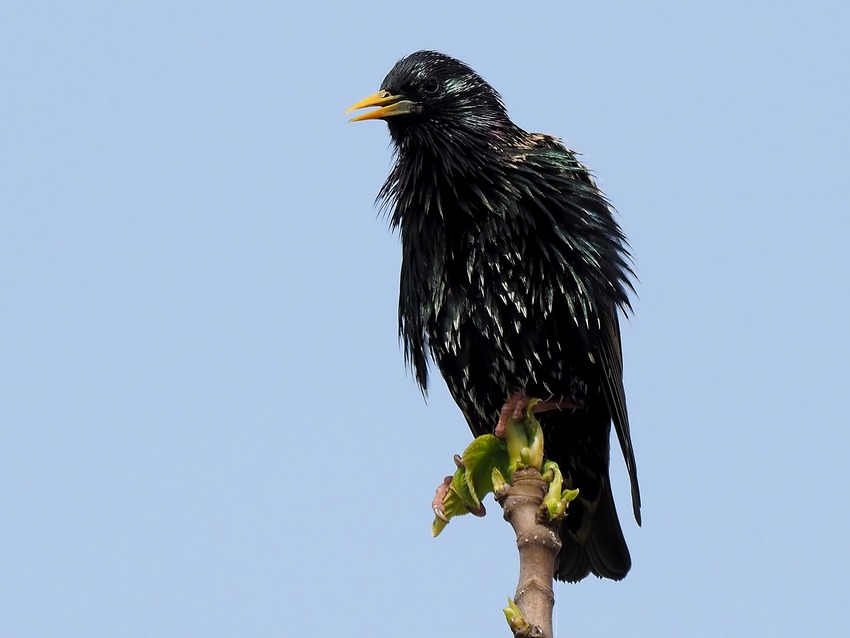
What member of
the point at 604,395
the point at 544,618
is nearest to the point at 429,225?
the point at 604,395

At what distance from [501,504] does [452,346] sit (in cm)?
152

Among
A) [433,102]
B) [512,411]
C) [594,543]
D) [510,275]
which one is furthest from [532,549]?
[433,102]

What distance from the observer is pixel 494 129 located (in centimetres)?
623

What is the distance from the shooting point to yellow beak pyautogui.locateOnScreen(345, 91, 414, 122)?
20.1ft

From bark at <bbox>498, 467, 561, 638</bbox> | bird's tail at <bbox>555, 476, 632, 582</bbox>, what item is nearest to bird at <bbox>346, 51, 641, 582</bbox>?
bird's tail at <bbox>555, 476, 632, 582</bbox>

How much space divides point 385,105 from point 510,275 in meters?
1.11

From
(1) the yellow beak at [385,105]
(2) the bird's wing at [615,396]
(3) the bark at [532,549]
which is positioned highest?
(1) the yellow beak at [385,105]

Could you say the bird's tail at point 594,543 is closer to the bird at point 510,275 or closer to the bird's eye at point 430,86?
the bird at point 510,275

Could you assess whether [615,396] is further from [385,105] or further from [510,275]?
[385,105]

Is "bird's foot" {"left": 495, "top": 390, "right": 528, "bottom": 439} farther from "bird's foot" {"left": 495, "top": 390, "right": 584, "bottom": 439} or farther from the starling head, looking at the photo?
the starling head

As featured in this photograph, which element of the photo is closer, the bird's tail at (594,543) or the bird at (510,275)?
the bird at (510,275)

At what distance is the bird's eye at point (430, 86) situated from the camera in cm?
629

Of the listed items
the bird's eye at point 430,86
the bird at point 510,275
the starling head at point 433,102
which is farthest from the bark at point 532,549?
the bird's eye at point 430,86

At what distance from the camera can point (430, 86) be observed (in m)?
6.30
